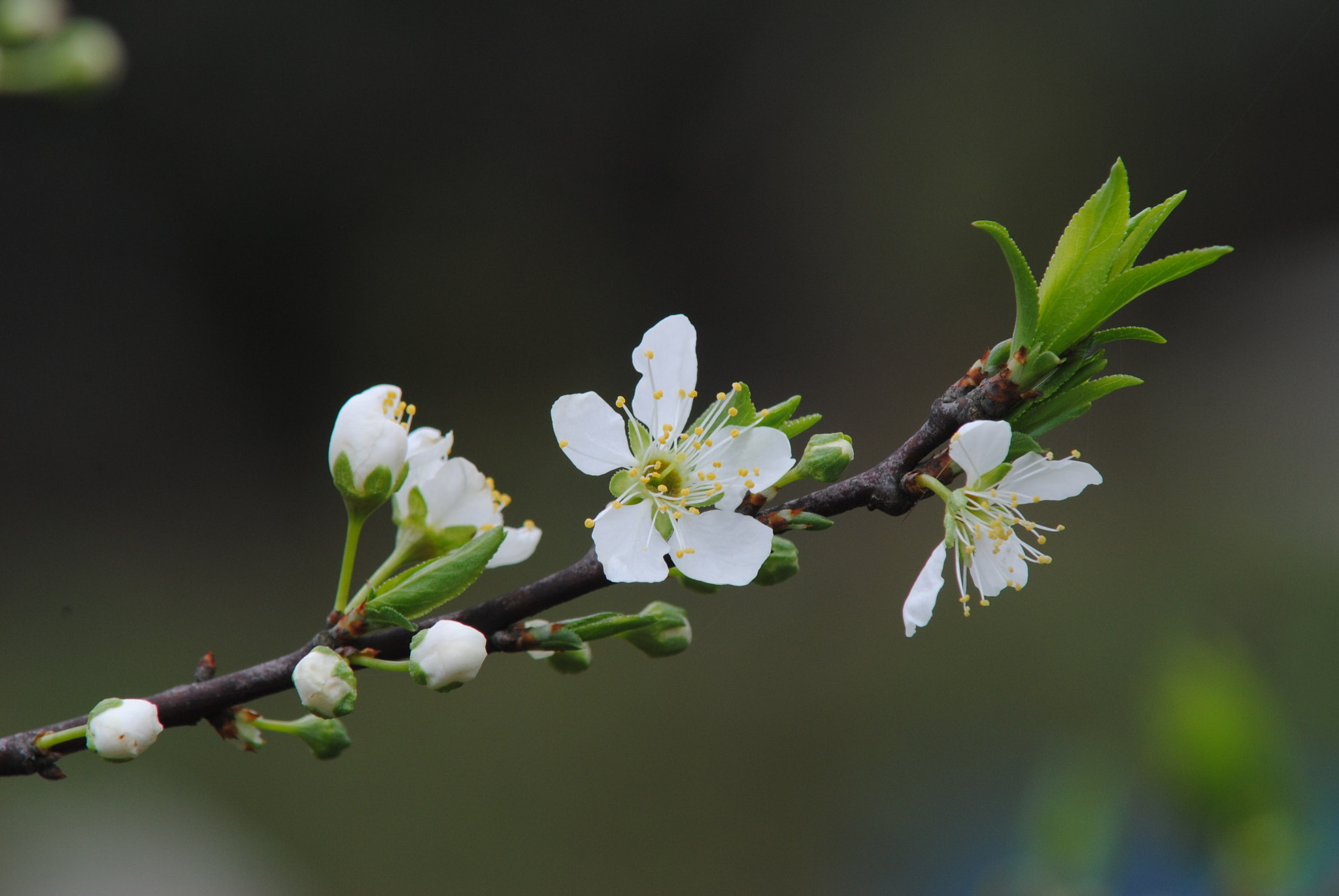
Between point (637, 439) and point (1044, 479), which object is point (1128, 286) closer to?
point (1044, 479)

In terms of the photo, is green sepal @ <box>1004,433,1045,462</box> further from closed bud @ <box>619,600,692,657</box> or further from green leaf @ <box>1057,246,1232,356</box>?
closed bud @ <box>619,600,692,657</box>

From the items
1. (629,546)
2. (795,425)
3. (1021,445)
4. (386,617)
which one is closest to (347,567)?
(386,617)

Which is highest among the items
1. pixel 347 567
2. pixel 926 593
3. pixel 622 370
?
pixel 622 370

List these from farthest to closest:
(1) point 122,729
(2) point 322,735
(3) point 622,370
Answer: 1. (3) point 622,370
2. (2) point 322,735
3. (1) point 122,729

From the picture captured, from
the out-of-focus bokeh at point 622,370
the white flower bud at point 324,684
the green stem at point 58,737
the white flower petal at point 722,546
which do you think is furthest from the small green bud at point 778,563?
the out-of-focus bokeh at point 622,370

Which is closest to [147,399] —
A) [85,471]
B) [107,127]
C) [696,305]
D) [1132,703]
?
[85,471]

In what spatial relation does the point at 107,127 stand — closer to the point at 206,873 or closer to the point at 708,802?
the point at 206,873
